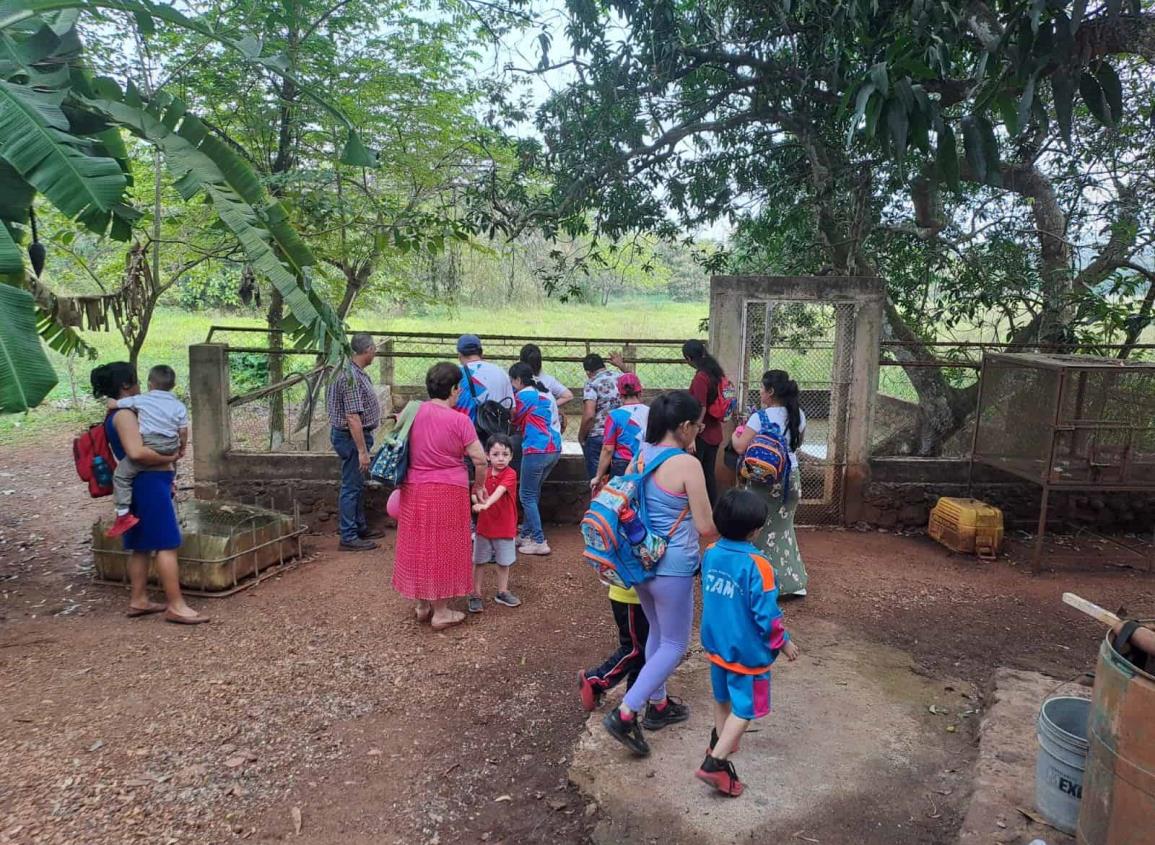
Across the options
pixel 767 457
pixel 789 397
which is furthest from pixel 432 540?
pixel 789 397

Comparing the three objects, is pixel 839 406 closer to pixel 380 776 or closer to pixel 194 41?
pixel 380 776

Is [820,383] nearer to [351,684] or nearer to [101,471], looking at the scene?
[351,684]

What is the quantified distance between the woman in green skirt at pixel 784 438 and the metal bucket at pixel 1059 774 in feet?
6.51

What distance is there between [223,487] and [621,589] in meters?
4.56

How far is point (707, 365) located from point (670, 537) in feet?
9.45

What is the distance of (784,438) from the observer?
4.93 meters

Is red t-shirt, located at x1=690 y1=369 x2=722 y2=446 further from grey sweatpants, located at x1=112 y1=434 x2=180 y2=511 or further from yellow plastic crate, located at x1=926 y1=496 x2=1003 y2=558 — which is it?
grey sweatpants, located at x1=112 y1=434 x2=180 y2=511

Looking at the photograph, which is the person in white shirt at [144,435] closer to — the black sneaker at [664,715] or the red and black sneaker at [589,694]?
the red and black sneaker at [589,694]


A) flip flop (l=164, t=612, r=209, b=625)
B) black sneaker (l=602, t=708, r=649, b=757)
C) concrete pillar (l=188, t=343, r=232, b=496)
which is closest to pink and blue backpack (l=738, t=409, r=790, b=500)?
black sneaker (l=602, t=708, r=649, b=757)

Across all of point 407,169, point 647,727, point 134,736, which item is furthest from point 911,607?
point 407,169

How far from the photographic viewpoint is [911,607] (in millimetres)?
5430

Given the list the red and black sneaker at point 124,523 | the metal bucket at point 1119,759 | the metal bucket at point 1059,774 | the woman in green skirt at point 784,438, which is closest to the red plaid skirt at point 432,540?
the red and black sneaker at point 124,523

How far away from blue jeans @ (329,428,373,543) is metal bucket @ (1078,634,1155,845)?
5031mm

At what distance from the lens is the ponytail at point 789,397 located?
4955mm
